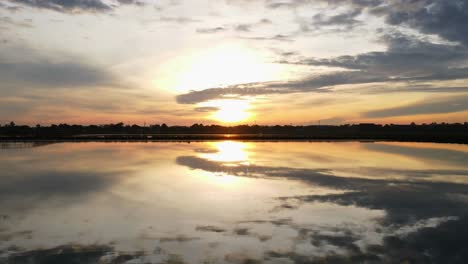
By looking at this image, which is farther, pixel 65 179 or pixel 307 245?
pixel 65 179

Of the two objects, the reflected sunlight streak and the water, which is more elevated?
the reflected sunlight streak

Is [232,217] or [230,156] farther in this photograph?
[230,156]

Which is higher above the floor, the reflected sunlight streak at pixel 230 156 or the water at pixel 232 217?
the reflected sunlight streak at pixel 230 156

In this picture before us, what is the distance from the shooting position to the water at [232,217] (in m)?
11.9

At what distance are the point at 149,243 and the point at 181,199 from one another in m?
7.29

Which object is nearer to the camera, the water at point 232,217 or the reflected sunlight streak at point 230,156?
the water at point 232,217

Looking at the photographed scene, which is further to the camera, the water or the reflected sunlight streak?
the reflected sunlight streak

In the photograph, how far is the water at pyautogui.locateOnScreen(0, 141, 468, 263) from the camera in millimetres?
11945

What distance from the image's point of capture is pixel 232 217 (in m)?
16.5

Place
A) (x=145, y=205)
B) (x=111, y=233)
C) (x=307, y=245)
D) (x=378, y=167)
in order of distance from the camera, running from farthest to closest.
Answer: (x=378, y=167)
(x=145, y=205)
(x=111, y=233)
(x=307, y=245)

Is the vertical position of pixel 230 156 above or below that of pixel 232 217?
above

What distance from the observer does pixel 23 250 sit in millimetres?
12047

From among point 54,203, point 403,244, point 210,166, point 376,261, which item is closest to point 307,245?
point 376,261

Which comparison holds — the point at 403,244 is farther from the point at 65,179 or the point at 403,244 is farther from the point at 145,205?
the point at 65,179
